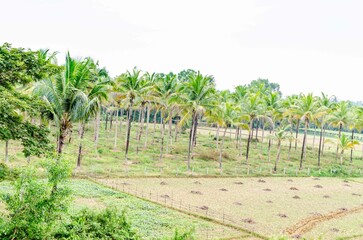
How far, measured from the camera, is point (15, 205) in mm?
9727

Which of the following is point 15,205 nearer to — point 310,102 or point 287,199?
point 287,199

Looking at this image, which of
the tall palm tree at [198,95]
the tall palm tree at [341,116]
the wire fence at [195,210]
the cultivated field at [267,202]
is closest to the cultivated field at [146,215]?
the wire fence at [195,210]

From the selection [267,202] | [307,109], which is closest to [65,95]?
[267,202]

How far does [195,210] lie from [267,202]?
677 cm

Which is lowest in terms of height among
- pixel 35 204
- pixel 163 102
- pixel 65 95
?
pixel 35 204

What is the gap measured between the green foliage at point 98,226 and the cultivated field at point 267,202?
8567 millimetres

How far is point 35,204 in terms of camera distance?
388 inches

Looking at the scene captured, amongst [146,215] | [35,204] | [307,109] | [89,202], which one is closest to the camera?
[35,204]

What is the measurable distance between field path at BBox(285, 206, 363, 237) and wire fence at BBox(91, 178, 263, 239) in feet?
8.32

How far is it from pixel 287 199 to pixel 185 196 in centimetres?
812

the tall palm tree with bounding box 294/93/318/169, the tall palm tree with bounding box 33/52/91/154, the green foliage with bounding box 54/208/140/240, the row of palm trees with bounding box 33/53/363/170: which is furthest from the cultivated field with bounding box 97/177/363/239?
the tall palm tree with bounding box 294/93/318/169

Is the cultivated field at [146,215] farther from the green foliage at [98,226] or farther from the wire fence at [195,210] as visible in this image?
the green foliage at [98,226]

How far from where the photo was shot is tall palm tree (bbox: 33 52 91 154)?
17000 mm

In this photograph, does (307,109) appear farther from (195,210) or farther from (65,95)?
(65,95)
